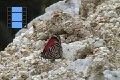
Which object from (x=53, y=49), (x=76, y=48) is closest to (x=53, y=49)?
(x=53, y=49)

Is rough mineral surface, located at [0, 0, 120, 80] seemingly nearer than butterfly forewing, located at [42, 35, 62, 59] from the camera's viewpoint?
Yes

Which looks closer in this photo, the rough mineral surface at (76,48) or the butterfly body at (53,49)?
the rough mineral surface at (76,48)

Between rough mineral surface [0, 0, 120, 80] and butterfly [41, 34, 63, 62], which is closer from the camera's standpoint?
rough mineral surface [0, 0, 120, 80]

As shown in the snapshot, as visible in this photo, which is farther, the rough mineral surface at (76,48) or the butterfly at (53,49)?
the butterfly at (53,49)

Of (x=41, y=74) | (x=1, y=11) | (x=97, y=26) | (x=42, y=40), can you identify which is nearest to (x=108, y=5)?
(x=97, y=26)

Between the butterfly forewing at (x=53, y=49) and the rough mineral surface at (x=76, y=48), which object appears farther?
the butterfly forewing at (x=53, y=49)
